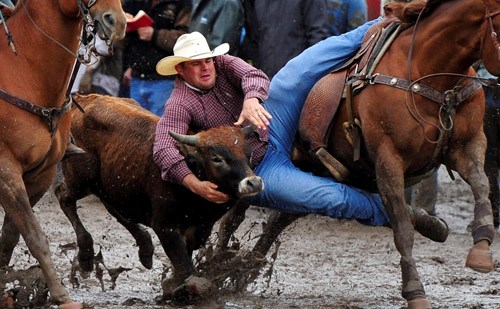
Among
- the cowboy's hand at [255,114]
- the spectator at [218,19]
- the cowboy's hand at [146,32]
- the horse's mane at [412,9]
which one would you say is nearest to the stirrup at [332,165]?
the cowboy's hand at [255,114]

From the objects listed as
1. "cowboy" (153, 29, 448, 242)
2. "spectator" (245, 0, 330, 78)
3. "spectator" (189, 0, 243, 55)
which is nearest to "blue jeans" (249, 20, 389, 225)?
"cowboy" (153, 29, 448, 242)

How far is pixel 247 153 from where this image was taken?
7.80m

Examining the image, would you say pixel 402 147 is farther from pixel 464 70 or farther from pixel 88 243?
pixel 88 243

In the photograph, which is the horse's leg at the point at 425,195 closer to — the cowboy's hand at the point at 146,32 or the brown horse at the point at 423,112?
the cowboy's hand at the point at 146,32

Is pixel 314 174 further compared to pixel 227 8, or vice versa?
pixel 227 8

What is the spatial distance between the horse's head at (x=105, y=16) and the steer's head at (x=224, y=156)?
3.19 ft

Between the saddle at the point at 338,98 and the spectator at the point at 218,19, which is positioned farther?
the spectator at the point at 218,19

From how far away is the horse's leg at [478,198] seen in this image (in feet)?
24.5

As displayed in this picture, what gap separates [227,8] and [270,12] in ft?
1.17

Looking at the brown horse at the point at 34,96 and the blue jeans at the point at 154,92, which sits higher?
the blue jeans at the point at 154,92

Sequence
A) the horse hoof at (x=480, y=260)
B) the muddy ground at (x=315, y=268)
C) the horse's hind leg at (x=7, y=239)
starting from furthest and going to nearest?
the muddy ground at (x=315, y=268)
the horse's hind leg at (x=7, y=239)
the horse hoof at (x=480, y=260)

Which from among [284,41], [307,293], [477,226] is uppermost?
[284,41]

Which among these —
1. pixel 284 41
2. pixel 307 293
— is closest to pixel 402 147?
pixel 307 293

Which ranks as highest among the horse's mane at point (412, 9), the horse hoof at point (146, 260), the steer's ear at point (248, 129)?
the horse's mane at point (412, 9)
